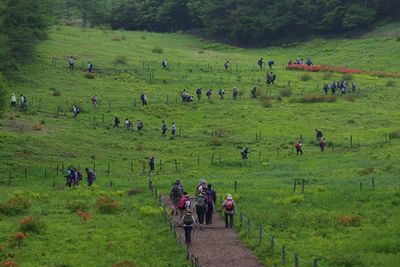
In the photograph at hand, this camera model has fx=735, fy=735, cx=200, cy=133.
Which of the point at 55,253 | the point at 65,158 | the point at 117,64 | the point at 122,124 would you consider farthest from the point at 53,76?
the point at 55,253

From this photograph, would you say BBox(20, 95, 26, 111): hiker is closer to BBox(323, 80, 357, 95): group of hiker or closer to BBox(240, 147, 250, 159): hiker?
BBox(240, 147, 250, 159): hiker

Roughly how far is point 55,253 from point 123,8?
5110 inches

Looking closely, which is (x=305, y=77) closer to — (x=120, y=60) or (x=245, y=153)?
(x=120, y=60)

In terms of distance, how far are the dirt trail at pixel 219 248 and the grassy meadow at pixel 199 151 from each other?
21.5 inches

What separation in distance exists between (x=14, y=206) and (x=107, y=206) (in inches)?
196

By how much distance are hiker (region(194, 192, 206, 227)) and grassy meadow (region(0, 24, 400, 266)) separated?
5.61ft

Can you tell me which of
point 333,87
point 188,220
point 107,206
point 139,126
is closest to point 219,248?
point 188,220

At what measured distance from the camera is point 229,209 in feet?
111

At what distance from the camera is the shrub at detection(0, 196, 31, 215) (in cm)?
3909

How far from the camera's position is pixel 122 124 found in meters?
68.8

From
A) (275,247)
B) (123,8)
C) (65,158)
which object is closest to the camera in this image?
(275,247)

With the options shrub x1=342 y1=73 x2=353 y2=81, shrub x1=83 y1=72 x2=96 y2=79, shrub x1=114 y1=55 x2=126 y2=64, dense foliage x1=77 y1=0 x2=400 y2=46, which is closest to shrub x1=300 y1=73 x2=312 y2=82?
shrub x1=342 y1=73 x2=353 y2=81

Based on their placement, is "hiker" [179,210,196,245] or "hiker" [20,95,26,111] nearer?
"hiker" [179,210,196,245]

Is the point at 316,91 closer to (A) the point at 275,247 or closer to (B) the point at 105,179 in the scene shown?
(B) the point at 105,179
